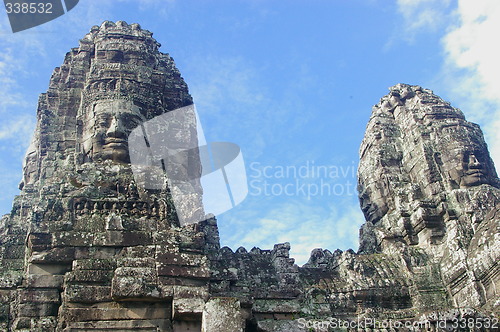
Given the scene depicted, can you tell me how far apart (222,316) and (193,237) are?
93.8 inches

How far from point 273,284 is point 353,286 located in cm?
235

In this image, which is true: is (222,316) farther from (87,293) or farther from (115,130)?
(115,130)

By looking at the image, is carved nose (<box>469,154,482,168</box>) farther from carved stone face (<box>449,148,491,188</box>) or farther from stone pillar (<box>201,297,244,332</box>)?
stone pillar (<box>201,297,244,332</box>)

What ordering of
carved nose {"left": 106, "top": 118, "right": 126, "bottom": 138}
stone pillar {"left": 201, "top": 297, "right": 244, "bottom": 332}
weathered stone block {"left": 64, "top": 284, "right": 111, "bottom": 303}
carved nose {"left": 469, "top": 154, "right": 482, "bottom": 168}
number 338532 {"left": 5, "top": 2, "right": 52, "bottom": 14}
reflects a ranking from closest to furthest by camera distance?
stone pillar {"left": 201, "top": 297, "right": 244, "bottom": 332} → weathered stone block {"left": 64, "top": 284, "right": 111, "bottom": 303} → carved nose {"left": 106, "top": 118, "right": 126, "bottom": 138} → number 338532 {"left": 5, "top": 2, "right": 52, "bottom": 14} → carved nose {"left": 469, "top": 154, "right": 482, "bottom": 168}

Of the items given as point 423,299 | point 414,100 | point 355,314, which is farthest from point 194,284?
point 414,100

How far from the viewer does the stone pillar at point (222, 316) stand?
11.9m

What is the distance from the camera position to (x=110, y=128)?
1673cm

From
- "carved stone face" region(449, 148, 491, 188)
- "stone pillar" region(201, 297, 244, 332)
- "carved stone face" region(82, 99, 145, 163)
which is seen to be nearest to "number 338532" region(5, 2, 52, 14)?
"carved stone face" region(82, 99, 145, 163)

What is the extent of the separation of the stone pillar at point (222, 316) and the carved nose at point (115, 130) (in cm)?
597

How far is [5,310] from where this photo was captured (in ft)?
46.9

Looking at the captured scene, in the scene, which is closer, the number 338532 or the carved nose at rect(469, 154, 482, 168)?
the number 338532

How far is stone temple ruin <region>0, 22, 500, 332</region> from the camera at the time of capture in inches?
499

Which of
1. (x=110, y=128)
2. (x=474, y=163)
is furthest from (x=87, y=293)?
(x=474, y=163)

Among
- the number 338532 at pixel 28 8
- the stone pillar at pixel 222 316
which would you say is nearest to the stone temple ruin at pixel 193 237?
the stone pillar at pixel 222 316
